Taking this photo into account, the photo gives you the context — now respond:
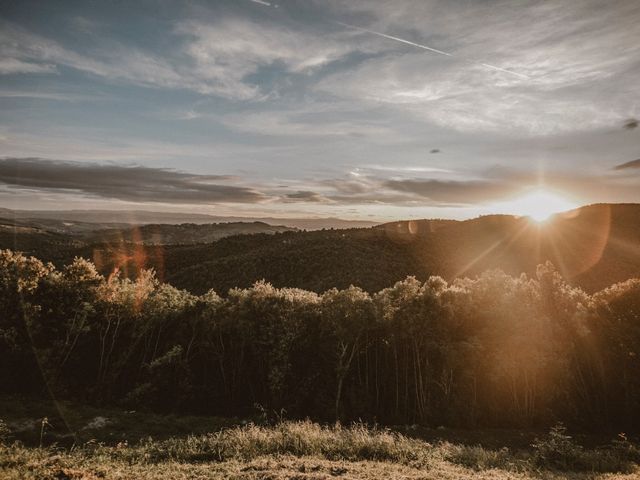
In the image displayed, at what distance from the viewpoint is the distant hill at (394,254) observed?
7312 cm

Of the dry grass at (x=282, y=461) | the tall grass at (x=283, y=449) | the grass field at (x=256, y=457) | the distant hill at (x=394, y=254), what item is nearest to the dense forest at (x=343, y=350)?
the grass field at (x=256, y=457)

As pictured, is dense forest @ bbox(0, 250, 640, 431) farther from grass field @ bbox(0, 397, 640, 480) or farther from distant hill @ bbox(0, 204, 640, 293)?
distant hill @ bbox(0, 204, 640, 293)

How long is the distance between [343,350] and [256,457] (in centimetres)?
1463

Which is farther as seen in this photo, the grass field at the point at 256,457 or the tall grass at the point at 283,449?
the tall grass at the point at 283,449

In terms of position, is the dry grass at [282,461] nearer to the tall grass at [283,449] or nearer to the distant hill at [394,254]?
the tall grass at [283,449]

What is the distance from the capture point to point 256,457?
41.7ft

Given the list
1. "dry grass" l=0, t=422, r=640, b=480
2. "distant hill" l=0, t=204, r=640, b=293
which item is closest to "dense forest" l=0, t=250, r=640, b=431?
"dry grass" l=0, t=422, r=640, b=480

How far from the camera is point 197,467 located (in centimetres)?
1132

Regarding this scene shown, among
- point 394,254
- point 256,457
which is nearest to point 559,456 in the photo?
point 256,457

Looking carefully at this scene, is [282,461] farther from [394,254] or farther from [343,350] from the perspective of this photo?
[394,254]

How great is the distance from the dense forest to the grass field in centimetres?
543

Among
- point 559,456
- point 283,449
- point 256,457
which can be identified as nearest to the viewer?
point 256,457

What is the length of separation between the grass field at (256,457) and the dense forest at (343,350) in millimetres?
5435

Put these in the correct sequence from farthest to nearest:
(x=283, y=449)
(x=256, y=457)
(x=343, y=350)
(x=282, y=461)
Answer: (x=343, y=350) < (x=283, y=449) < (x=256, y=457) < (x=282, y=461)
